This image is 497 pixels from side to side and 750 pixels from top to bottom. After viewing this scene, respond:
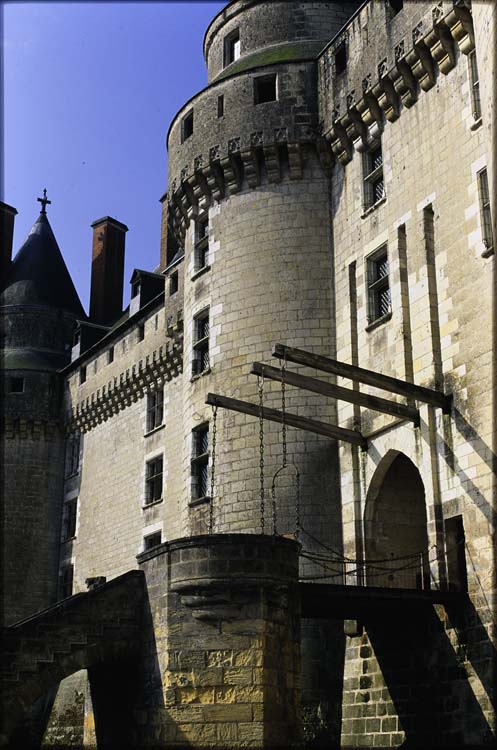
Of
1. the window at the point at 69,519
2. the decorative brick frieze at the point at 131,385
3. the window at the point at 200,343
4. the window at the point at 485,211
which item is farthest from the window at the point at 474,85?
the window at the point at 69,519

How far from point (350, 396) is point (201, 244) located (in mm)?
6797

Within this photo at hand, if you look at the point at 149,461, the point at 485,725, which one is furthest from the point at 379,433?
the point at 149,461

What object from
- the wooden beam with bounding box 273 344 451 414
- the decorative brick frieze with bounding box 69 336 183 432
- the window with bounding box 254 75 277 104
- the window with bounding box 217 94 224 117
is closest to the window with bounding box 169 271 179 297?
the decorative brick frieze with bounding box 69 336 183 432

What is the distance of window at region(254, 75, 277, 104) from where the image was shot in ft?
65.4

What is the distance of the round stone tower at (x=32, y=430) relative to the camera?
1129 inches

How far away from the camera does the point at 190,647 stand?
1320 cm

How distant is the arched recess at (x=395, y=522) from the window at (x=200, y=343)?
5.00 meters

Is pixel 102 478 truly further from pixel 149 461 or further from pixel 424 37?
pixel 424 37

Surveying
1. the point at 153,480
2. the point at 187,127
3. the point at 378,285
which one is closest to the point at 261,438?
the point at 378,285

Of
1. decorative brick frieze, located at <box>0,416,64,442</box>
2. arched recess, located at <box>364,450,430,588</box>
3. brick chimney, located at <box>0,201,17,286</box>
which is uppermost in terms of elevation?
brick chimney, located at <box>0,201,17,286</box>

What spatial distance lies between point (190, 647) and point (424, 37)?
10257mm

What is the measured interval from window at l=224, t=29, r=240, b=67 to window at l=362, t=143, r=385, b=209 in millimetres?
5096

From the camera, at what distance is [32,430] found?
3003 cm

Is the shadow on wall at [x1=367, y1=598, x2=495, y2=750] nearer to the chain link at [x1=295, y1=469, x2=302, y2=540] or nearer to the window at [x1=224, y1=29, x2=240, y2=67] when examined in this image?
the chain link at [x1=295, y1=469, x2=302, y2=540]
